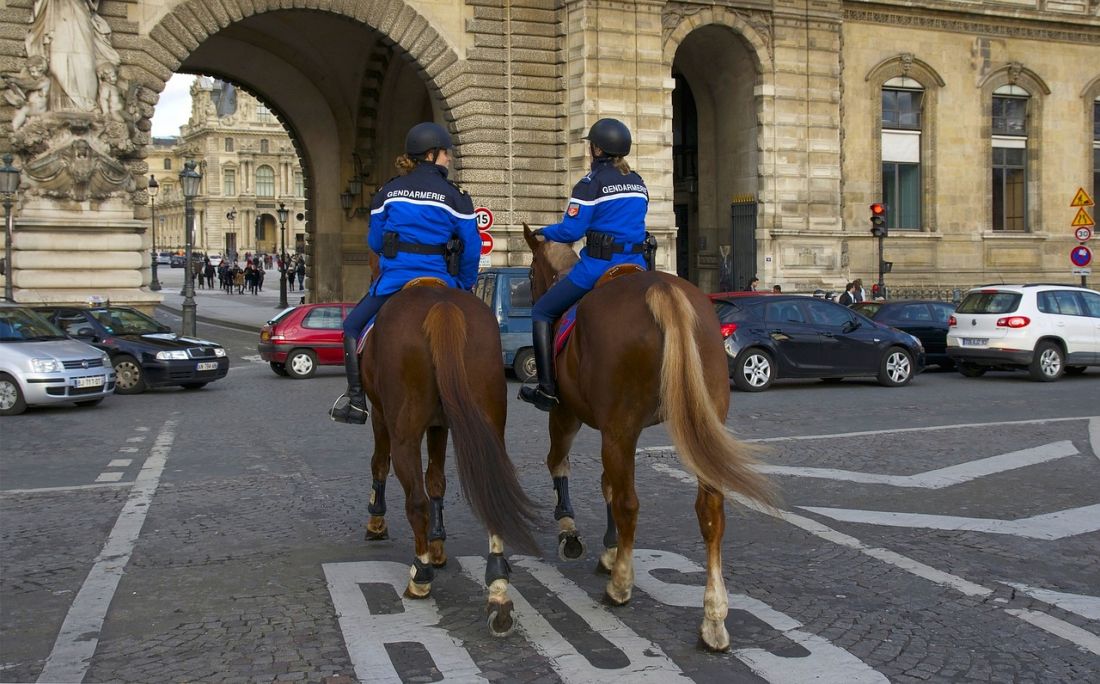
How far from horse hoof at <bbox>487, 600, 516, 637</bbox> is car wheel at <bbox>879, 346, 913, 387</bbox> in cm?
1546

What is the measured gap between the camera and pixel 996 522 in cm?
859

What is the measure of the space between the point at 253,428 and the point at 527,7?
18.7 meters

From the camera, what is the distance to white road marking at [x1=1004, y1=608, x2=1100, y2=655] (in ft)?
18.9

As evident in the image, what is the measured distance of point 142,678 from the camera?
17.4ft

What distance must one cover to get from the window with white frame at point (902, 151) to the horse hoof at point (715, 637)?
1232 inches

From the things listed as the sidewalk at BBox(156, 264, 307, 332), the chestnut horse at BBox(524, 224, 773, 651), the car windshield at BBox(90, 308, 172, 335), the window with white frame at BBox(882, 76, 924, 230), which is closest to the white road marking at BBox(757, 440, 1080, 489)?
the chestnut horse at BBox(524, 224, 773, 651)

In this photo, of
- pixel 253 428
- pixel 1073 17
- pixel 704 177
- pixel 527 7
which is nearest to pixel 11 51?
pixel 527 7

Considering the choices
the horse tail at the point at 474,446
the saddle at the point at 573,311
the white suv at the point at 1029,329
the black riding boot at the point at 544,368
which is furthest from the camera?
the white suv at the point at 1029,329

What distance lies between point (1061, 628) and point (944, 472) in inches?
191

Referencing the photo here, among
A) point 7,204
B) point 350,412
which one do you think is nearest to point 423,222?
point 350,412

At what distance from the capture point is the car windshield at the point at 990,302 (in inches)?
830

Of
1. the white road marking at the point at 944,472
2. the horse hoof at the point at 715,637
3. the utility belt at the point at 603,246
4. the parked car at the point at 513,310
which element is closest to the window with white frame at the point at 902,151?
the parked car at the point at 513,310

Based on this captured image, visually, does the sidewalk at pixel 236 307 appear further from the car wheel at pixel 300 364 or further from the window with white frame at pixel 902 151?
the window with white frame at pixel 902 151

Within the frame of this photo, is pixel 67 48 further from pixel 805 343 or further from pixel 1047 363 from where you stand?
pixel 1047 363
